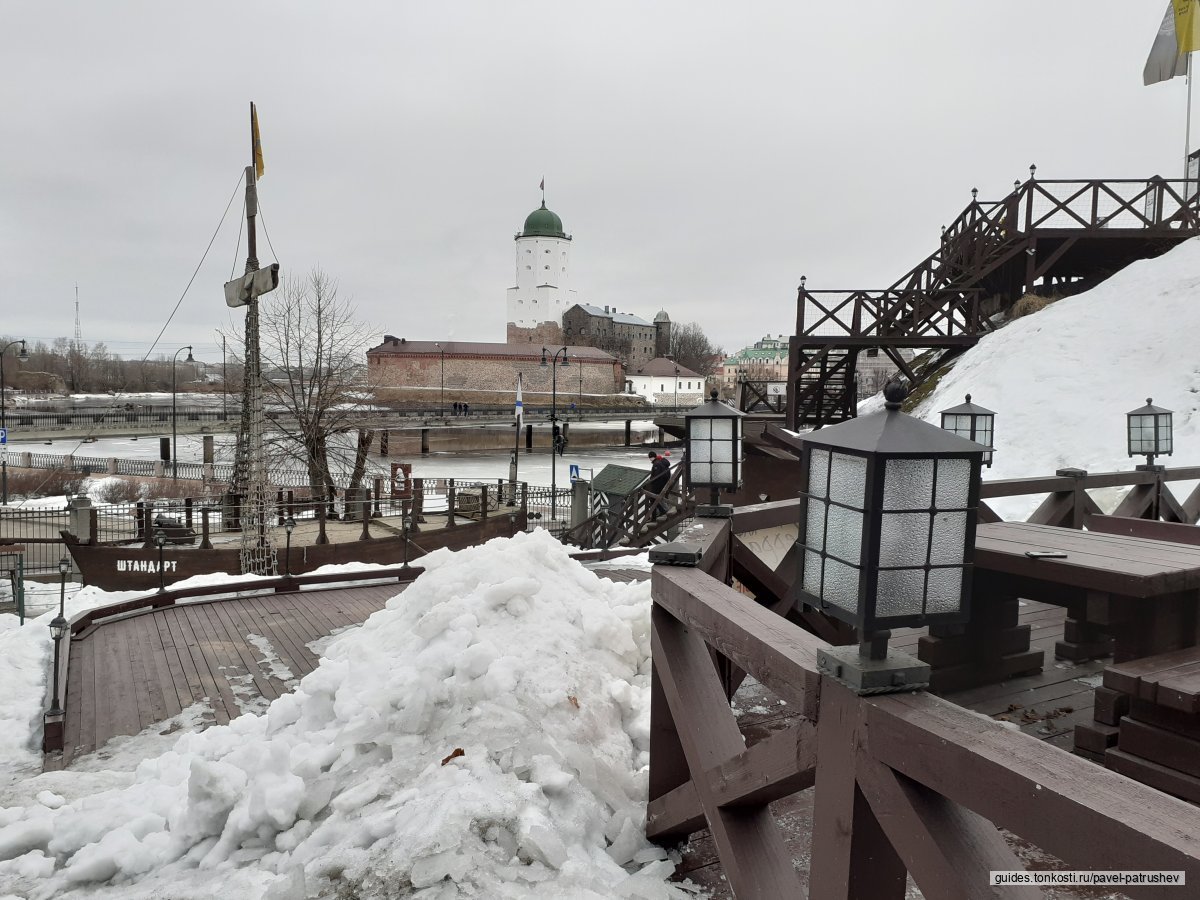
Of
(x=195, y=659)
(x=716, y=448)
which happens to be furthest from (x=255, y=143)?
(x=716, y=448)

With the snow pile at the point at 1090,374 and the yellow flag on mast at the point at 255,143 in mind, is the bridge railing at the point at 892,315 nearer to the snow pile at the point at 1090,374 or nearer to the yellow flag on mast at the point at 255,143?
the snow pile at the point at 1090,374

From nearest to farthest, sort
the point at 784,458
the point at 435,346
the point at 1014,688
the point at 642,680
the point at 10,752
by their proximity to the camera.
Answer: the point at 1014,688 → the point at 642,680 → the point at 10,752 → the point at 784,458 → the point at 435,346

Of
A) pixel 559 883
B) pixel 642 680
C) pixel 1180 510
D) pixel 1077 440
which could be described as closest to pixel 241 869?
pixel 559 883

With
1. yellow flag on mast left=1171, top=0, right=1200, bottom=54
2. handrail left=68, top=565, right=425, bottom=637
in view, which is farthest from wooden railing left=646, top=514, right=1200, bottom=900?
yellow flag on mast left=1171, top=0, right=1200, bottom=54

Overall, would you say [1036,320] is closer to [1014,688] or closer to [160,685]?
[1014,688]

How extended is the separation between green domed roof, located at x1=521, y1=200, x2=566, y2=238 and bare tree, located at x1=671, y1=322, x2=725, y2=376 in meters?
27.5

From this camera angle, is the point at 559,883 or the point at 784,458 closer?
the point at 559,883

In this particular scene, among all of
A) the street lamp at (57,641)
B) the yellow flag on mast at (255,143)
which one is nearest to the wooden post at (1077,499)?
the street lamp at (57,641)

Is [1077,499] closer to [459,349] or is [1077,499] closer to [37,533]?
[37,533]

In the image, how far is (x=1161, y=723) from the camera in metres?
2.78

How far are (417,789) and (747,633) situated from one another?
1.62m

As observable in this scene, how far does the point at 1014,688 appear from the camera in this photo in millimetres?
4062

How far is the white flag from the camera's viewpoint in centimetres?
2077

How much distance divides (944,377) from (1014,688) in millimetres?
14714
